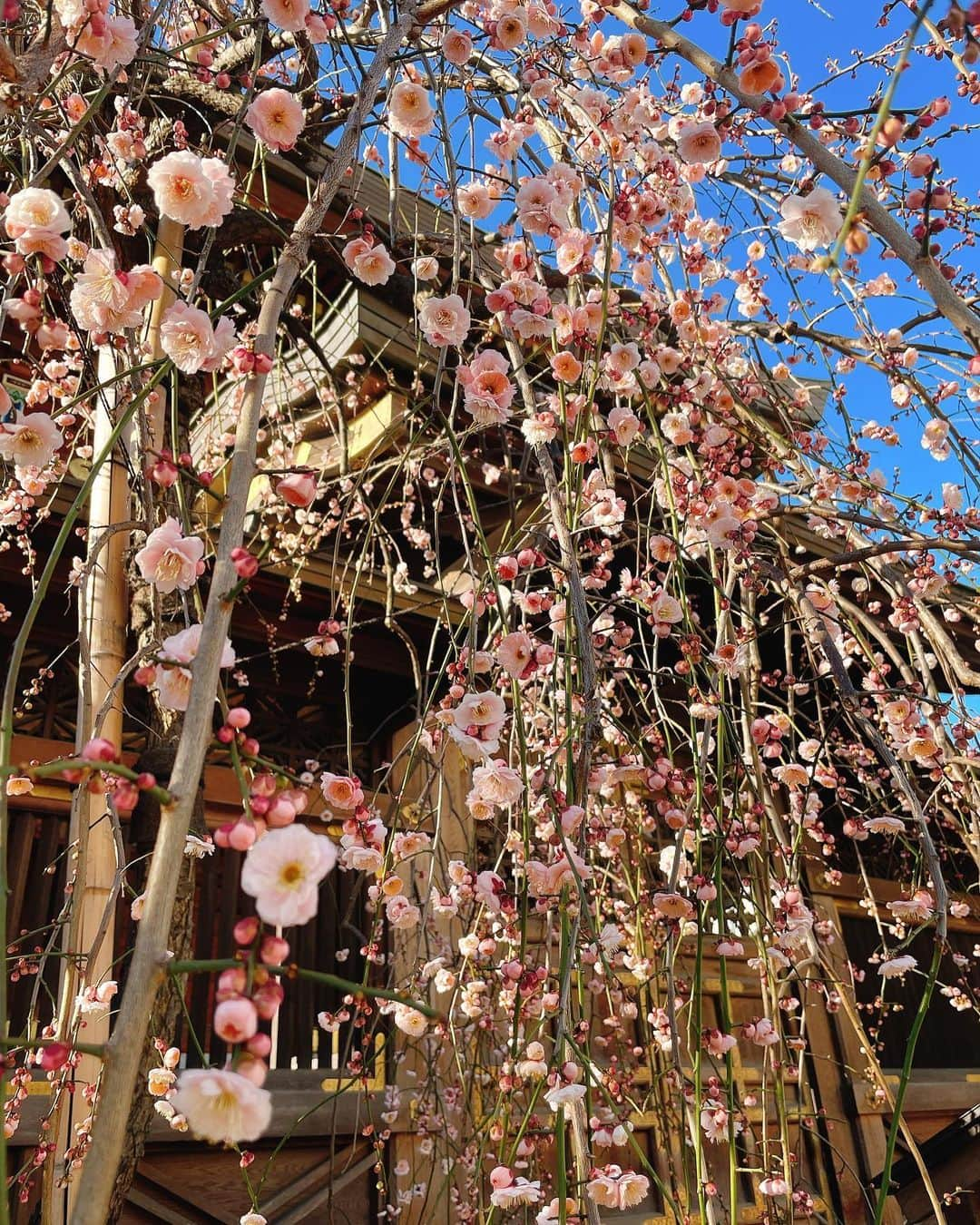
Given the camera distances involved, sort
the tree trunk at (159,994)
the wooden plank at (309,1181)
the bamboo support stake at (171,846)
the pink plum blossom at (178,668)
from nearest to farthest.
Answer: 1. the bamboo support stake at (171,846)
2. the pink plum blossom at (178,668)
3. the tree trunk at (159,994)
4. the wooden plank at (309,1181)

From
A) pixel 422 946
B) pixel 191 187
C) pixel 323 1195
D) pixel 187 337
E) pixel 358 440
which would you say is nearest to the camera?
pixel 187 337

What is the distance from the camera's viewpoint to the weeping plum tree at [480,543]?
0.95m

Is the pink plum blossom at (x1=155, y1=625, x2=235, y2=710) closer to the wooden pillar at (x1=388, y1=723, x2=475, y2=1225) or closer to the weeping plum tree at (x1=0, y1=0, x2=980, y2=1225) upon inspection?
the weeping plum tree at (x1=0, y1=0, x2=980, y2=1225)

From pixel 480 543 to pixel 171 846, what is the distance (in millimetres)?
993

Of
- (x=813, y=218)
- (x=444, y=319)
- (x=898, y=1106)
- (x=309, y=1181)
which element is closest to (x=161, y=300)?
(x=444, y=319)

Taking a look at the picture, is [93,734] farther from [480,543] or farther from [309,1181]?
[309,1181]

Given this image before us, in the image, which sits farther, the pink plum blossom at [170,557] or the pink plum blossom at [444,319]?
the pink plum blossom at [444,319]

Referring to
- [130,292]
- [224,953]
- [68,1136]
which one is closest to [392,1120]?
[224,953]

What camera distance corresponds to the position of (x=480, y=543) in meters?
1.58

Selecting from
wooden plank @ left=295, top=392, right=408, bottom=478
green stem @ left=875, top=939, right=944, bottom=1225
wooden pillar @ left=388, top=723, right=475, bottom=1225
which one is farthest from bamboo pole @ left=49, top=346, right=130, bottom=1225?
wooden plank @ left=295, top=392, right=408, bottom=478

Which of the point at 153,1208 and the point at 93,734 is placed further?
the point at 153,1208

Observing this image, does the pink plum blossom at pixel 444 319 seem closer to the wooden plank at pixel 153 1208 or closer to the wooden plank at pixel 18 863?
the wooden plank at pixel 18 863

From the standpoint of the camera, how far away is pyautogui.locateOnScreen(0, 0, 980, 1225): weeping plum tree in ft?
3.13

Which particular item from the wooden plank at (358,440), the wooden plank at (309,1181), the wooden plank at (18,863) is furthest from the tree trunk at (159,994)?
the wooden plank at (358,440)
